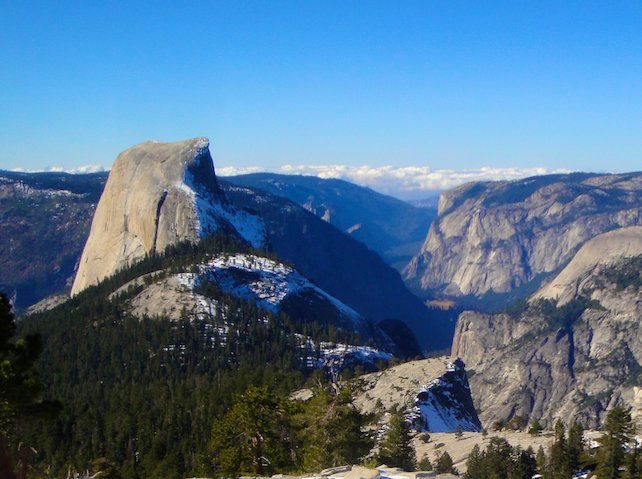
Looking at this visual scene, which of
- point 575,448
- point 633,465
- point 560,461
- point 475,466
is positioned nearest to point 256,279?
point 475,466

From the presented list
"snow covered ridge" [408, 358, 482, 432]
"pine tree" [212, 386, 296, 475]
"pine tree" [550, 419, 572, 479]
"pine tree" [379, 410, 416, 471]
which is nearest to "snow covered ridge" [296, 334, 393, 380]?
"snow covered ridge" [408, 358, 482, 432]

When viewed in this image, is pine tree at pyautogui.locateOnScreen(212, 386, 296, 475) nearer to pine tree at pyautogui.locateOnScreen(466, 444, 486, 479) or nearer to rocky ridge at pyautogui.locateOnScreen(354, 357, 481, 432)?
pine tree at pyautogui.locateOnScreen(466, 444, 486, 479)

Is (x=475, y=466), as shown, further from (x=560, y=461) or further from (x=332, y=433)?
(x=332, y=433)

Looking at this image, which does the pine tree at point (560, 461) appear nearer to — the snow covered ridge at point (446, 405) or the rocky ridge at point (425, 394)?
the snow covered ridge at point (446, 405)

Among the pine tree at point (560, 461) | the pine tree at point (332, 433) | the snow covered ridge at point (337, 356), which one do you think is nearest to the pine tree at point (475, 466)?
the pine tree at point (560, 461)

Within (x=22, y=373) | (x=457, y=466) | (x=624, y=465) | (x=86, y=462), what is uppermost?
(x=22, y=373)

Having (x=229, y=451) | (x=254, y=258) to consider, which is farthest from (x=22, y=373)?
(x=254, y=258)

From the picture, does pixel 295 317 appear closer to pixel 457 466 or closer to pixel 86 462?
pixel 86 462
